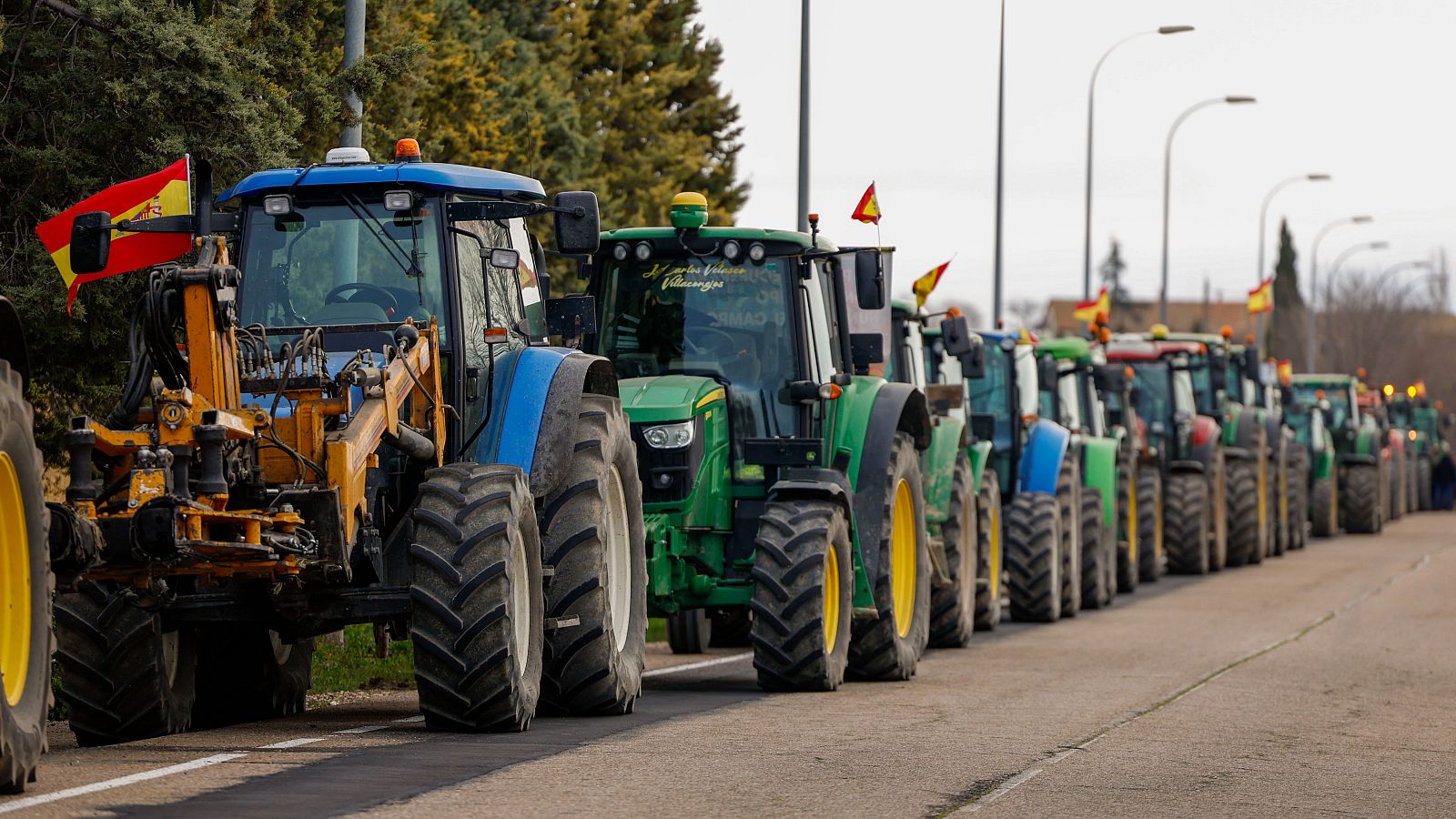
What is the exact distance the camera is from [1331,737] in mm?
12469

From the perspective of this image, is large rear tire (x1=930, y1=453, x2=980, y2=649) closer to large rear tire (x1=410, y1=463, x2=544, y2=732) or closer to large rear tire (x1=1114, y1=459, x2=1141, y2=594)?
large rear tire (x1=1114, y1=459, x2=1141, y2=594)

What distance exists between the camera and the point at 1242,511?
31734mm

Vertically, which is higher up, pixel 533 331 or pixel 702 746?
pixel 533 331

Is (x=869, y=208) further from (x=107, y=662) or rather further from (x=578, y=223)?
(x=107, y=662)

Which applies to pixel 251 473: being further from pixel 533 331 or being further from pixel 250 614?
pixel 533 331

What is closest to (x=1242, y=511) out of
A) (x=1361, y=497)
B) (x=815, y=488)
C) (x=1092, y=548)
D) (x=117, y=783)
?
(x=1092, y=548)

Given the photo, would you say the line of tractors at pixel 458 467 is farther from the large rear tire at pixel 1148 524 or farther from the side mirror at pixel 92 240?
the large rear tire at pixel 1148 524

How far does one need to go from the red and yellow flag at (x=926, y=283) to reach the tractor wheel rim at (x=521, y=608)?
895 centimetres

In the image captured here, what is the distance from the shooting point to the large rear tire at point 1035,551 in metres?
21.8

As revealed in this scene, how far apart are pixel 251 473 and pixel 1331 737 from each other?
573 cm

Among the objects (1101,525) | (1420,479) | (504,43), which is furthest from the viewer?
(1420,479)

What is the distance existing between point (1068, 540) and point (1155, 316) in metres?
137

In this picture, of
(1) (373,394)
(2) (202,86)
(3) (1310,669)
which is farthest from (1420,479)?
(1) (373,394)

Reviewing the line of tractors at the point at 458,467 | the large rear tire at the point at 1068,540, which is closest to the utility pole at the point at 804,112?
the large rear tire at the point at 1068,540
